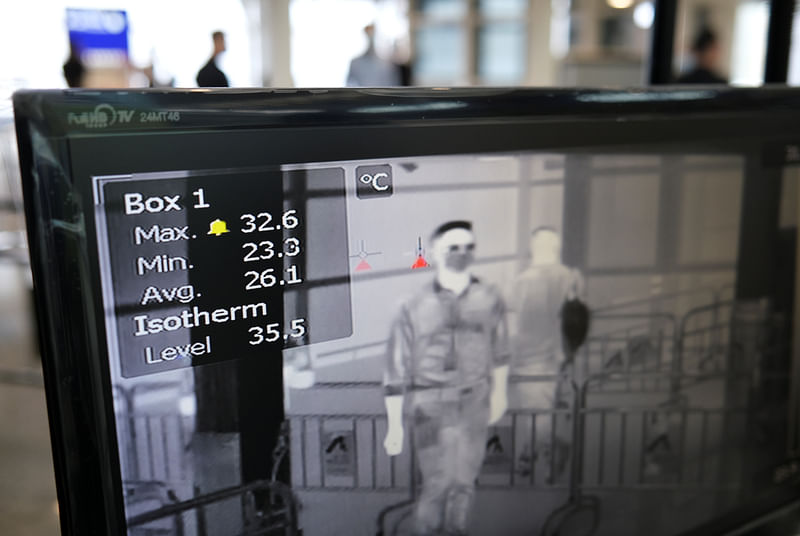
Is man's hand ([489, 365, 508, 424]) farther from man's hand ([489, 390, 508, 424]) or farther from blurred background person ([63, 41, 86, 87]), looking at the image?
blurred background person ([63, 41, 86, 87])

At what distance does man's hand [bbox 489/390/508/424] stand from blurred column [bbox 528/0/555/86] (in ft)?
22.3

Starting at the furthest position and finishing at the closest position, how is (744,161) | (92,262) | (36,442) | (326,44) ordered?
1. (326,44)
2. (36,442)
3. (744,161)
4. (92,262)

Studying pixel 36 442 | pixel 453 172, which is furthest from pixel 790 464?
A: pixel 36 442

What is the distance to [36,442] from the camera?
5.11 feet

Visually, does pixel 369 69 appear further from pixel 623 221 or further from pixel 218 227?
pixel 218 227

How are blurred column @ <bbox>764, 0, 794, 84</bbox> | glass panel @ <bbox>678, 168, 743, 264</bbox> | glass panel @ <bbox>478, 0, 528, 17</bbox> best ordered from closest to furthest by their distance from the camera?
glass panel @ <bbox>678, 168, 743, 264</bbox> → blurred column @ <bbox>764, 0, 794, 84</bbox> → glass panel @ <bbox>478, 0, 528, 17</bbox>

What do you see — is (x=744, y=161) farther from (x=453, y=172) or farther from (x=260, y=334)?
(x=260, y=334)

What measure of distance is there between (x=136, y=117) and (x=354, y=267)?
0.56ft

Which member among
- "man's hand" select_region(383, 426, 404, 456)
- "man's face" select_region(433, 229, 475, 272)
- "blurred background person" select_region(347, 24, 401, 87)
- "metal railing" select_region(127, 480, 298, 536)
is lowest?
"metal railing" select_region(127, 480, 298, 536)

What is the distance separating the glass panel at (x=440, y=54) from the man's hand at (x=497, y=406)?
23.8 ft

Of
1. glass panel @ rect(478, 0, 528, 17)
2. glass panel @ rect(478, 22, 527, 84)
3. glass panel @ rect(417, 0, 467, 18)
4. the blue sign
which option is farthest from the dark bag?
glass panel @ rect(417, 0, 467, 18)

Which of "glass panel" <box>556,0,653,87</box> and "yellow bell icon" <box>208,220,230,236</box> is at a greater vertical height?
"glass panel" <box>556,0,653,87</box>

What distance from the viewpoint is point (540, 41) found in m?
7.05

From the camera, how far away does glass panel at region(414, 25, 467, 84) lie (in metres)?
7.57
